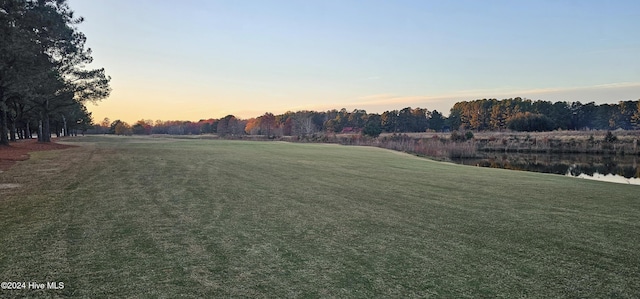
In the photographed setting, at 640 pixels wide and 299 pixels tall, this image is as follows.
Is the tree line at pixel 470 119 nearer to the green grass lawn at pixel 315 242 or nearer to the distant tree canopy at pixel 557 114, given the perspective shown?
the distant tree canopy at pixel 557 114

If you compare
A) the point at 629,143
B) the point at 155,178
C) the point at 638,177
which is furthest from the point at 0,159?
the point at 629,143

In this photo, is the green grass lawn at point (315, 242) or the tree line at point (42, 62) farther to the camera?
the tree line at point (42, 62)

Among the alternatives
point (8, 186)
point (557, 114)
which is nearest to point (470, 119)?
point (557, 114)

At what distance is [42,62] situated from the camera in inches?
1023

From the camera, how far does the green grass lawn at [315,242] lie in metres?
Answer: 4.83

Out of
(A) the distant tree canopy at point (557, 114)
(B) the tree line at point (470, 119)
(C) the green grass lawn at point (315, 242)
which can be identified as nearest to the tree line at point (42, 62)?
(C) the green grass lawn at point (315, 242)

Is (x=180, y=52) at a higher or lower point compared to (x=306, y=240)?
higher

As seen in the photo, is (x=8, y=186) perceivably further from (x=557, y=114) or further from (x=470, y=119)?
(x=470, y=119)

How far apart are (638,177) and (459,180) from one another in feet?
57.4

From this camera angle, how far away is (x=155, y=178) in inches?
579

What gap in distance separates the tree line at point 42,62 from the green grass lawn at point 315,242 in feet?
34.3

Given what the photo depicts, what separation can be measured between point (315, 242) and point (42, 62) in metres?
27.7

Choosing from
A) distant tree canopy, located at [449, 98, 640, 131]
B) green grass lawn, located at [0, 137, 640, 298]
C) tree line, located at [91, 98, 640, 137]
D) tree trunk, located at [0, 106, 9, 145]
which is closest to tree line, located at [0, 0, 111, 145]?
tree trunk, located at [0, 106, 9, 145]

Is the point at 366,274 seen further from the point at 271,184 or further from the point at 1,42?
the point at 1,42
